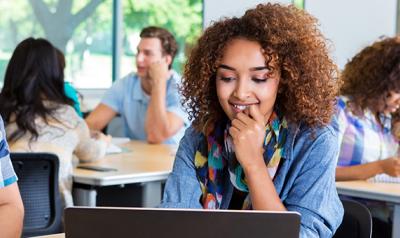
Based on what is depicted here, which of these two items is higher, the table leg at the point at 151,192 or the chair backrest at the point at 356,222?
the chair backrest at the point at 356,222

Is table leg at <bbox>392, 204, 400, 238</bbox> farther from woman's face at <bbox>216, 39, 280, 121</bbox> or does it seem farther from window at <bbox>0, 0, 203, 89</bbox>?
window at <bbox>0, 0, 203, 89</bbox>

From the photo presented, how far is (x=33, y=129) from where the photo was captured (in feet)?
9.66

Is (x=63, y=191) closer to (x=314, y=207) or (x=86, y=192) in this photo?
(x=86, y=192)

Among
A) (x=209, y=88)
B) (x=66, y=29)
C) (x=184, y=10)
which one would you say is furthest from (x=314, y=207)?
(x=184, y=10)

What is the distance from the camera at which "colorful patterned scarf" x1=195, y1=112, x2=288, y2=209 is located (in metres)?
1.60

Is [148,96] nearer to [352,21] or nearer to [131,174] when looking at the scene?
[131,174]

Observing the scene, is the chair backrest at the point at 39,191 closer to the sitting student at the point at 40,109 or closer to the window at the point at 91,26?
the sitting student at the point at 40,109

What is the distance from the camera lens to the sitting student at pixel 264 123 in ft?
5.01

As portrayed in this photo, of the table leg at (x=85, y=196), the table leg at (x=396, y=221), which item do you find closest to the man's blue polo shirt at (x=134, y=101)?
the table leg at (x=85, y=196)

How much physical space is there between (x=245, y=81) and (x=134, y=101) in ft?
9.46

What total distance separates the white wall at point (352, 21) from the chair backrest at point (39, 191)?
4064 millimetres

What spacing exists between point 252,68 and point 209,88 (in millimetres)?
186

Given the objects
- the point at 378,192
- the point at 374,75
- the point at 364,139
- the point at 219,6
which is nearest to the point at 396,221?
the point at 378,192

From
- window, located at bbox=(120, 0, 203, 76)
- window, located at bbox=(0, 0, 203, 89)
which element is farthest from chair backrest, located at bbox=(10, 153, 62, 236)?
window, located at bbox=(120, 0, 203, 76)
